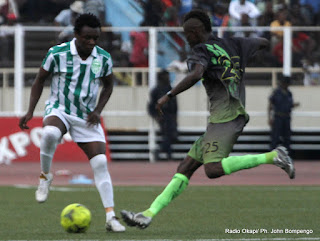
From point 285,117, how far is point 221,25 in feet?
9.21

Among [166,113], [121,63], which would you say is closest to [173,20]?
[121,63]

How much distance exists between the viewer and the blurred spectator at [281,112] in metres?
Result: 23.0

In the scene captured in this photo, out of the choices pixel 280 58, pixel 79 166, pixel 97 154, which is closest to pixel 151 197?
pixel 97 154

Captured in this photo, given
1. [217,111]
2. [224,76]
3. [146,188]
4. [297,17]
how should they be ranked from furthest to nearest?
[297,17] → [146,188] → [217,111] → [224,76]

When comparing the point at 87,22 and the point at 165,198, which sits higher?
the point at 87,22

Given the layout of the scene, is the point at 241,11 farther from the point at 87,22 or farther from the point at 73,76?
the point at 87,22

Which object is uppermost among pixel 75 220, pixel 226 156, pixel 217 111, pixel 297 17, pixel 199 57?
pixel 297 17

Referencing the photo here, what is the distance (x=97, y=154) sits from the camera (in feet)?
33.1

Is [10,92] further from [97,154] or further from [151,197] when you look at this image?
[97,154]

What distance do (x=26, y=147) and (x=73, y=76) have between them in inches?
526

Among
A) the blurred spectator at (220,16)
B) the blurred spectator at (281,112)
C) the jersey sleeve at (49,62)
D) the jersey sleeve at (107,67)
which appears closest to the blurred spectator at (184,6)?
the blurred spectator at (220,16)

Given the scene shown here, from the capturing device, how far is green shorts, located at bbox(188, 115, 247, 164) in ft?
31.2

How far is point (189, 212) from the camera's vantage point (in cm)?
1216

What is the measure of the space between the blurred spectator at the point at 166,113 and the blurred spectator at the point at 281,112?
242 cm
